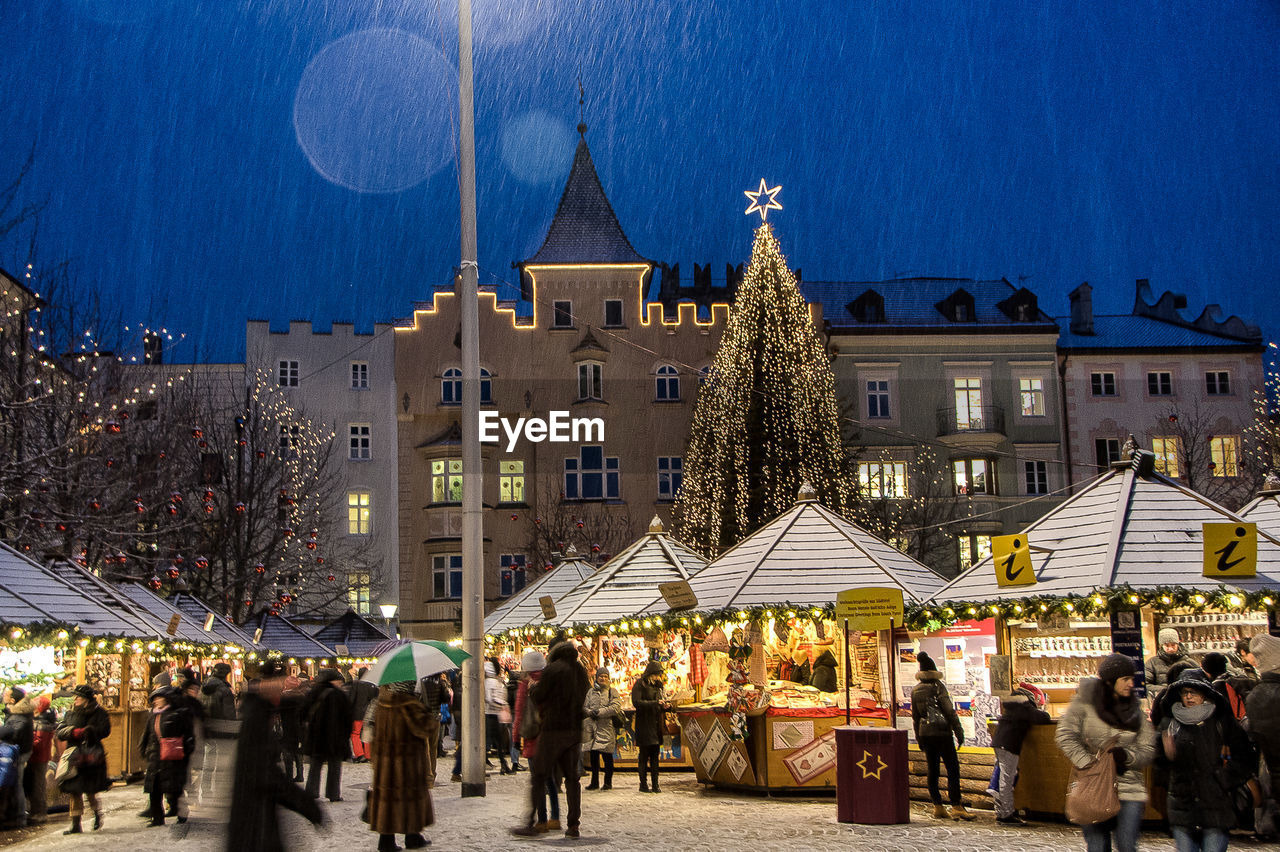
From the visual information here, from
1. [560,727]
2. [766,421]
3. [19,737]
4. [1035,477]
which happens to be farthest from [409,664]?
[1035,477]

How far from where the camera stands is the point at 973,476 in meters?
45.0

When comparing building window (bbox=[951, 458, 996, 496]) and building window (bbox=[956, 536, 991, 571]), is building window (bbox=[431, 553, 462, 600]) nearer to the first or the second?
building window (bbox=[956, 536, 991, 571])

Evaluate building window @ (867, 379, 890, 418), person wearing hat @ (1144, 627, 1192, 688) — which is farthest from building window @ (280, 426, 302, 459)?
person wearing hat @ (1144, 627, 1192, 688)

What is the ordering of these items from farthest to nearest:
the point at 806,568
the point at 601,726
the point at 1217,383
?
the point at 1217,383 → the point at 806,568 → the point at 601,726

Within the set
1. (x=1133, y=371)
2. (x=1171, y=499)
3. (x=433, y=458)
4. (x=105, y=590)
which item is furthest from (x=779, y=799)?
(x=1133, y=371)

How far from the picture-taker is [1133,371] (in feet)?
154

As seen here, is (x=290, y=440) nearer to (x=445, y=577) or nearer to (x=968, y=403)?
(x=445, y=577)

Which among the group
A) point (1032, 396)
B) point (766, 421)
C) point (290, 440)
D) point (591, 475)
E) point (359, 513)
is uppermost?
point (1032, 396)

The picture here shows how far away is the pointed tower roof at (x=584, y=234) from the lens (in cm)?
4697

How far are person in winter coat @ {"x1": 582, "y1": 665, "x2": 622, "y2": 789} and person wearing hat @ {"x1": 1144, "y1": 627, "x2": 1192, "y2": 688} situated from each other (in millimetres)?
6694

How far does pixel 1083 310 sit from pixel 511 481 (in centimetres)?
2182

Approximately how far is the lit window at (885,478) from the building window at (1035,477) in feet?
14.6

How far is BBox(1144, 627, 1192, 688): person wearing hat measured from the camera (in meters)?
13.8

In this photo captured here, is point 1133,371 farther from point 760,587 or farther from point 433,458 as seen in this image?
point 760,587
